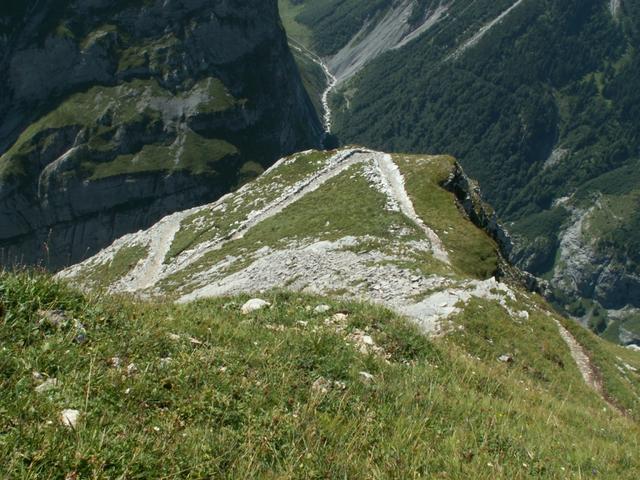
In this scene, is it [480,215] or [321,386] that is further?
[480,215]

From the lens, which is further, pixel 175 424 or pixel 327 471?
pixel 175 424

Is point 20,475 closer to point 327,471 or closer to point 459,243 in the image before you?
point 327,471

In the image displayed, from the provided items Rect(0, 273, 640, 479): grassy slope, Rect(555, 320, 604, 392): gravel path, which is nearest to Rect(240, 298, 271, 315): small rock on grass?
Rect(0, 273, 640, 479): grassy slope

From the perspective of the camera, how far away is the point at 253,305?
572 inches

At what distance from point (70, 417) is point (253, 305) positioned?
27.7 feet

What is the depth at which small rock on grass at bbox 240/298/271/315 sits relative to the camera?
1412cm

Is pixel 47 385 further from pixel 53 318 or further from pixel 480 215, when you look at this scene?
pixel 480 215

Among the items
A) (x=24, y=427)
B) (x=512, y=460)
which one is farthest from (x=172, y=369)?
(x=512, y=460)

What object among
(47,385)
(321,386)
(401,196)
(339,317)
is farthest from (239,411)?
(401,196)

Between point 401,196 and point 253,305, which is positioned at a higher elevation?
point 253,305

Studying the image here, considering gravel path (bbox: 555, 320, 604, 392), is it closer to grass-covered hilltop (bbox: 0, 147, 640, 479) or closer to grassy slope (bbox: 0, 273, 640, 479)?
grass-covered hilltop (bbox: 0, 147, 640, 479)

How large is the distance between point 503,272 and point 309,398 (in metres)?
41.9

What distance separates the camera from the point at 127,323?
29.4 ft

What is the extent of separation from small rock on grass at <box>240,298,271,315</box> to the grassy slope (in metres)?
2.44
